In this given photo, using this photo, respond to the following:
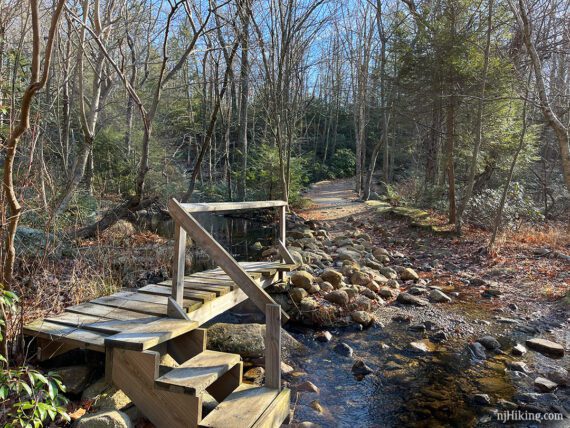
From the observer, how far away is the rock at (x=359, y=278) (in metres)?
8.02

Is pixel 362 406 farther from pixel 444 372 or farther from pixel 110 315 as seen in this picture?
pixel 110 315

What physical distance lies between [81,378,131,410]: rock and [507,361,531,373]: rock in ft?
15.1

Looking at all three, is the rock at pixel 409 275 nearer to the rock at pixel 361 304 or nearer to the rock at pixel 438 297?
the rock at pixel 438 297

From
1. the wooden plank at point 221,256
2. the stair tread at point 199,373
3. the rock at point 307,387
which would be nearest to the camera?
the stair tread at point 199,373

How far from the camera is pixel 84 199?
10.3 m

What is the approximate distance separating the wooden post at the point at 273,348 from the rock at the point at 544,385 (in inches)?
128

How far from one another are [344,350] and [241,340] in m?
1.47

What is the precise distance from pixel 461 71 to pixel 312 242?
7.17m

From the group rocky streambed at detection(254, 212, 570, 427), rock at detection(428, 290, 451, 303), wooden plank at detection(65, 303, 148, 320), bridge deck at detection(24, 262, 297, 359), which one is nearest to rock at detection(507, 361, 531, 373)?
rocky streambed at detection(254, 212, 570, 427)

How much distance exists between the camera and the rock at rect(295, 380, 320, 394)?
180 inches

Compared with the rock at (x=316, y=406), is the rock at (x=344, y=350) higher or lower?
higher

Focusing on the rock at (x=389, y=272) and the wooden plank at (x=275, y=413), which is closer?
the wooden plank at (x=275, y=413)

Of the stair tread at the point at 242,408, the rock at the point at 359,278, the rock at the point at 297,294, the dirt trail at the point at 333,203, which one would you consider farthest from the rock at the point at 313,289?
the dirt trail at the point at 333,203

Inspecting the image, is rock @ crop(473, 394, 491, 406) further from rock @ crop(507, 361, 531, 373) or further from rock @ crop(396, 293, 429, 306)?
rock @ crop(396, 293, 429, 306)
